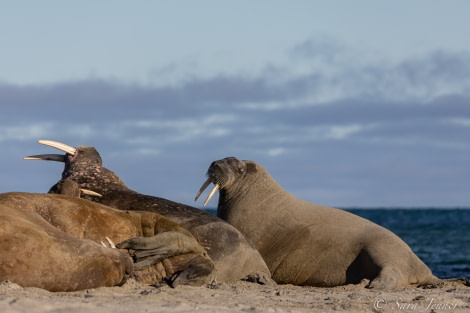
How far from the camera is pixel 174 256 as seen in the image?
885cm

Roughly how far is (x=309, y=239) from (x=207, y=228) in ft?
6.43

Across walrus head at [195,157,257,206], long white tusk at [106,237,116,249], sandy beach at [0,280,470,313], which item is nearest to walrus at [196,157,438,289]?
walrus head at [195,157,257,206]

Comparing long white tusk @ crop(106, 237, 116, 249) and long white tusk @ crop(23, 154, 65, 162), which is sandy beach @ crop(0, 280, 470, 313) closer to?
long white tusk @ crop(106, 237, 116, 249)

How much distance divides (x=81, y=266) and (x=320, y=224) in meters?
4.43

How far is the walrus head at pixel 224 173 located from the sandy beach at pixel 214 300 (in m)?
3.26

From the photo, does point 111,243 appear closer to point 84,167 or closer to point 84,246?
point 84,246

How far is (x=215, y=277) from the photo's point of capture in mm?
9117

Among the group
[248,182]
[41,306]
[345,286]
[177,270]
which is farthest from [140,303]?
[248,182]

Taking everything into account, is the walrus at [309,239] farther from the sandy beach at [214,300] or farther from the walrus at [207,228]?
the sandy beach at [214,300]

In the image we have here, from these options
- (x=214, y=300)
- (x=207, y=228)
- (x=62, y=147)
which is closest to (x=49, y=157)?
(x=62, y=147)

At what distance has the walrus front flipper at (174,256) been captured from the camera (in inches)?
340

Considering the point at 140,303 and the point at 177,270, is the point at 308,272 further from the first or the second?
the point at 140,303

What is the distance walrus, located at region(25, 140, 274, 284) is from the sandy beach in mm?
559

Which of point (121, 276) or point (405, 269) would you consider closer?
Answer: point (121, 276)
